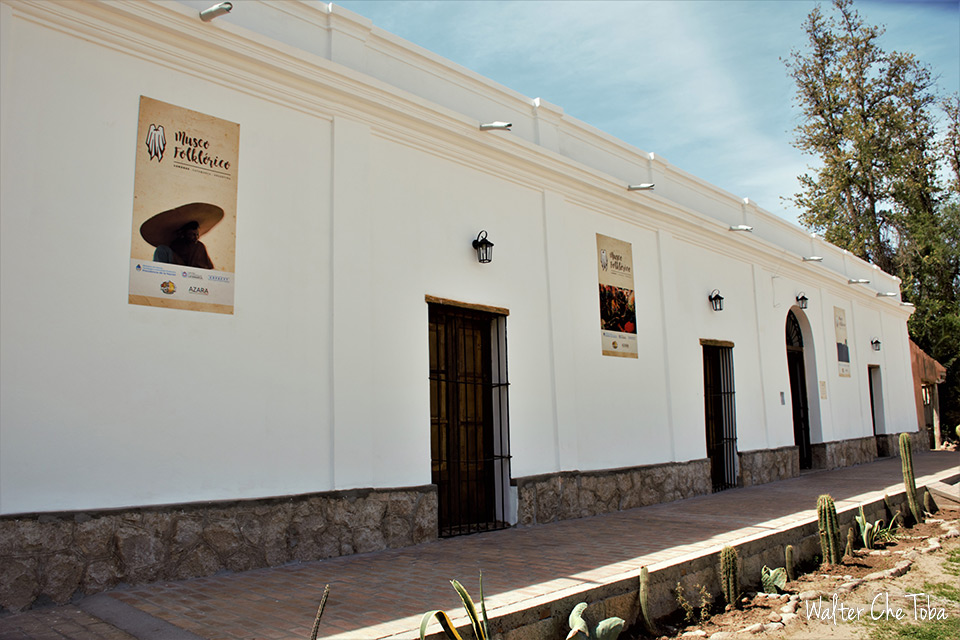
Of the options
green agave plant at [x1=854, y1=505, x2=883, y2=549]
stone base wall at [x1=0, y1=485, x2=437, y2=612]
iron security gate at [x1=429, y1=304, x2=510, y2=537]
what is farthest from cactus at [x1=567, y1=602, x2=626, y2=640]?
green agave plant at [x1=854, y1=505, x2=883, y2=549]

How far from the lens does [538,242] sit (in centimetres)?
924

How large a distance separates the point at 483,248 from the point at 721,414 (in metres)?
6.67

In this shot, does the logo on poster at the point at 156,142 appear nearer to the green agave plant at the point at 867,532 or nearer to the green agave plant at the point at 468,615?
the green agave plant at the point at 468,615

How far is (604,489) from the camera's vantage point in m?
9.48

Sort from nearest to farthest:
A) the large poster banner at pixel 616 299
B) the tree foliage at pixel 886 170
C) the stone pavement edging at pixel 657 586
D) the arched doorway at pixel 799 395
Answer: the stone pavement edging at pixel 657 586, the large poster banner at pixel 616 299, the arched doorway at pixel 799 395, the tree foliage at pixel 886 170

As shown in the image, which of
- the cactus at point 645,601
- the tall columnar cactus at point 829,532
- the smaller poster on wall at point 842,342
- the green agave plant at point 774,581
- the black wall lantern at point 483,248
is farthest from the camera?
the smaller poster on wall at point 842,342

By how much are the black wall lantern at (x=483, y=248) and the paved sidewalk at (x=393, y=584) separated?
3.11 meters

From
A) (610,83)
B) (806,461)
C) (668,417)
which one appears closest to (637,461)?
(668,417)

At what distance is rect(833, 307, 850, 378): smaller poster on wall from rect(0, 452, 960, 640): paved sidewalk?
10186mm

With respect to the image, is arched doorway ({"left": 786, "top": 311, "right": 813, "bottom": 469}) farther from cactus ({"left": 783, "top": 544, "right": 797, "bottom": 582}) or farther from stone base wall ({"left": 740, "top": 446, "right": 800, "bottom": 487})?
cactus ({"left": 783, "top": 544, "right": 797, "bottom": 582})

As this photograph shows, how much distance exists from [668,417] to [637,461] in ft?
3.76

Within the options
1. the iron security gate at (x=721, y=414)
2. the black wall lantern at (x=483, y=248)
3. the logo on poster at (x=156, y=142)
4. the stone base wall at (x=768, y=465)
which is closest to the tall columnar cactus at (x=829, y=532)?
the black wall lantern at (x=483, y=248)

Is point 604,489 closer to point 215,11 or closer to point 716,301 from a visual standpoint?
point 716,301

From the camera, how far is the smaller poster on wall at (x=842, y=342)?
17.7 meters
